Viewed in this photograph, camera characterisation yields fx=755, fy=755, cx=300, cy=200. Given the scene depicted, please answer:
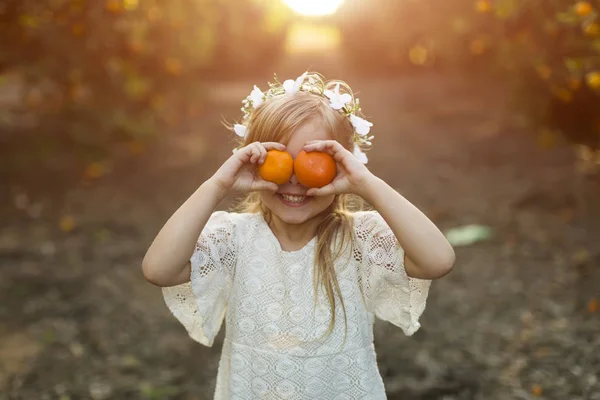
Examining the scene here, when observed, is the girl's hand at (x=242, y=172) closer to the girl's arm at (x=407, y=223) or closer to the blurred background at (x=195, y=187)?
the girl's arm at (x=407, y=223)

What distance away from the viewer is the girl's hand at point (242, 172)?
2.21m

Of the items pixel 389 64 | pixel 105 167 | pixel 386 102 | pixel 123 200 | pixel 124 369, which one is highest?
pixel 389 64

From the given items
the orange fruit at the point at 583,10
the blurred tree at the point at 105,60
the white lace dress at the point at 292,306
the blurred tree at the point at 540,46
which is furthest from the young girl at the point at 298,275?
the blurred tree at the point at 105,60

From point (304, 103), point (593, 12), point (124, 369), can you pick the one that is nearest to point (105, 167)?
point (124, 369)

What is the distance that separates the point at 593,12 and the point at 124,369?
3.49 metres

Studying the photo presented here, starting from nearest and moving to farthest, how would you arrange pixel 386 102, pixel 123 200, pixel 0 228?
pixel 0 228 → pixel 123 200 → pixel 386 102

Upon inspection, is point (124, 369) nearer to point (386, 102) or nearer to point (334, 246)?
point (334, 246)

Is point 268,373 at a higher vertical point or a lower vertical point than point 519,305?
lower

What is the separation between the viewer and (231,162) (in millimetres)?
2230

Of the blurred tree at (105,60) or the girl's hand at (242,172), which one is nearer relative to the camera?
the girl's hand at (242,172)

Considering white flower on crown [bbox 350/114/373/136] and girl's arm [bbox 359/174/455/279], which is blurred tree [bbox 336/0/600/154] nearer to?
white flower on crown [bbox 350/114/373/136]

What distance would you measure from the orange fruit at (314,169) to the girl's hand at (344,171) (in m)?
0.02

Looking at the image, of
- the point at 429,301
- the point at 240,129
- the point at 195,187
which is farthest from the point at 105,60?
the point at 240,129

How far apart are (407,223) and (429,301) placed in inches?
124
